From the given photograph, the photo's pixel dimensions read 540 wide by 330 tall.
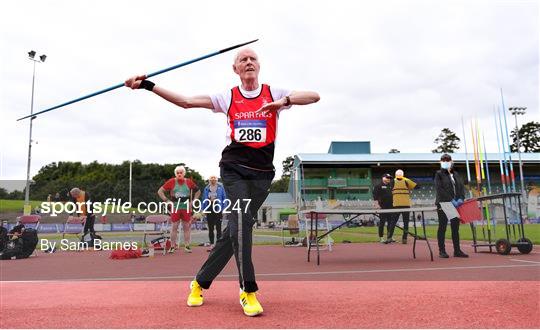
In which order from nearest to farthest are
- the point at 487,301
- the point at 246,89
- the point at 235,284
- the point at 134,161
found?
the point at 487,301
the point at 246,89
the point at 235,284
the point at 134,161

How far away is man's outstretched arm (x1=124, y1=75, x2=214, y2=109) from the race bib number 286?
1.18 feet

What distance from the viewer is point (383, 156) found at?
5347 cm

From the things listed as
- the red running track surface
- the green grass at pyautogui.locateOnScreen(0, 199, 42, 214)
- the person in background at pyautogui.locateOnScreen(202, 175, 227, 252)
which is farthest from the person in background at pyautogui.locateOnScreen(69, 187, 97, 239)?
the green grass at pyautogui.locateOnScreen(0, 199, 42, 214)

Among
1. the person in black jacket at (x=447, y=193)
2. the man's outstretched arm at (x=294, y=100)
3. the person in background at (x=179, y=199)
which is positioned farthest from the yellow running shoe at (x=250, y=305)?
the person in background at (x=179, y=199)

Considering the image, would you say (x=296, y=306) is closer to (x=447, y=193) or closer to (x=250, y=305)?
(x=250, y=305)

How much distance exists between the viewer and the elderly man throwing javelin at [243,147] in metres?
3.25

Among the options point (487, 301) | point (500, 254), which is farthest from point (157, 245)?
point (487, 301)

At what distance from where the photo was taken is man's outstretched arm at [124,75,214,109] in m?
3.41

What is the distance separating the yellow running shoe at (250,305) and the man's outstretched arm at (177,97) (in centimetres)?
153

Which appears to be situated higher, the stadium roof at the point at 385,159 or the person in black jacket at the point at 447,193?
the stadium roof at the point at 385,159

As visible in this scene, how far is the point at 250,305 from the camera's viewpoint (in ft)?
9.72

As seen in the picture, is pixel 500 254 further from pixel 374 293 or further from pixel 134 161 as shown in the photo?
pixel 134 161

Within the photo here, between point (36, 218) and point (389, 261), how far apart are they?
9.61 meters

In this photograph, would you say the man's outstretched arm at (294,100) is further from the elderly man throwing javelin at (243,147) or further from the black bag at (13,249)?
the black bag at (13,249)
